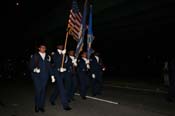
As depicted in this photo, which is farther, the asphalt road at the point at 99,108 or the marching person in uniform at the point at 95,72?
the marching person in uniform at the point at 95,72

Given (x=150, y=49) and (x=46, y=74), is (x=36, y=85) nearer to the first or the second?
(x=46, y=74)

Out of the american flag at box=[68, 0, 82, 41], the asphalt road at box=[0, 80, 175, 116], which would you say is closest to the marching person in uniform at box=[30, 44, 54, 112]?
the asphalt road at box=[0, 80, 175, 116]

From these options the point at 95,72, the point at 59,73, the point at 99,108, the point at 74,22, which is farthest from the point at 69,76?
the point at 95,72

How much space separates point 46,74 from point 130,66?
83.8 ft

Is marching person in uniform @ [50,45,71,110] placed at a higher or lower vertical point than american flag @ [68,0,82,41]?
lower

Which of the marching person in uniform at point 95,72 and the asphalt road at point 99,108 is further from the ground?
the marching person in uniform at point 95,72

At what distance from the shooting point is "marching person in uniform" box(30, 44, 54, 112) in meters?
9.50

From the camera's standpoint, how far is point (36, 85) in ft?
31.1

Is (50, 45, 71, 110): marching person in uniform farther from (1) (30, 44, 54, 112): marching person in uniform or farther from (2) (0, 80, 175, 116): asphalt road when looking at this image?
(1) (30, 44, 54, 112): marching person in uniform

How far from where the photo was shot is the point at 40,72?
9562 millimetres

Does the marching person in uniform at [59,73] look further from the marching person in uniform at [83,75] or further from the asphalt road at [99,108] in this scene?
the marching person in uniform at [83,75]

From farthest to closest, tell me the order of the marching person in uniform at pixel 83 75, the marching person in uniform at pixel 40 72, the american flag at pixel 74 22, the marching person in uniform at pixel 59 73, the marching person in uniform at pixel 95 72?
the marching person in uniform at pixel 95 72 → the marching person in uniform at pixel 83 75 → the american flag at pixel 74 22 → the marching person in uniform at pixel 59 73 → the marching person in uniform at pixel 40 72

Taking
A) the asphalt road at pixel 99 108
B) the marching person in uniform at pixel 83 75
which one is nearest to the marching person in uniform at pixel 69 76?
the asphalt road at pixel 99 108

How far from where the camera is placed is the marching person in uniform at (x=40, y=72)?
9500mm
